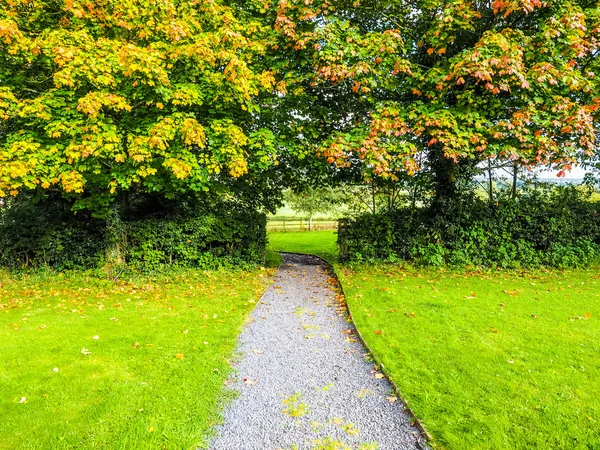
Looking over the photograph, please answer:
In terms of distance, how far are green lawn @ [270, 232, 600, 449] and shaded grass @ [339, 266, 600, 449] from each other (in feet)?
0.04

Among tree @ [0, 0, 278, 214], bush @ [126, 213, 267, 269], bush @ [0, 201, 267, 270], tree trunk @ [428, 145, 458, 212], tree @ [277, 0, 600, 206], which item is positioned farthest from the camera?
tree trunk @ [428, 145, 458, 212]

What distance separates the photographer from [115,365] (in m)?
5.15

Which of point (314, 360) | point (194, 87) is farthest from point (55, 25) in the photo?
point (314, 360)

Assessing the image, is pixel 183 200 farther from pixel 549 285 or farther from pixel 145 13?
pixel 549 285

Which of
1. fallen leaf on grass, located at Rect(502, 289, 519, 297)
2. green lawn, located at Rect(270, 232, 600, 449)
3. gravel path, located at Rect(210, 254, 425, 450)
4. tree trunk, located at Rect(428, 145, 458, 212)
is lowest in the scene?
gravel path, located at Rect(210, 254, 425, 450)

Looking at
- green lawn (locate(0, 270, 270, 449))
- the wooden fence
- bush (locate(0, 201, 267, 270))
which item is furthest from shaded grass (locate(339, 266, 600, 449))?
the wooden fence

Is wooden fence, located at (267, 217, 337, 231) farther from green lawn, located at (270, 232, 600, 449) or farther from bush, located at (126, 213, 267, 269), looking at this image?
green lawn, located at (270, 232, 600, 449)

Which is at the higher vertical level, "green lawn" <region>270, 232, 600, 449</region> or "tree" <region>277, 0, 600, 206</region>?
"tree" <region>277, 0, 600, 206</region>

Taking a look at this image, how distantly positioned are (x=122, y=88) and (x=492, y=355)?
32.9ft

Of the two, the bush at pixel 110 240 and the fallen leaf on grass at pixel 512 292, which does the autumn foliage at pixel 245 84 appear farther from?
the fallen leaf on grass at pixel 512 292

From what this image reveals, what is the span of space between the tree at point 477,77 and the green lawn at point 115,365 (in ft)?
18.3

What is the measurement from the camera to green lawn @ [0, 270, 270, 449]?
365cm

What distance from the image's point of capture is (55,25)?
9.47 meters

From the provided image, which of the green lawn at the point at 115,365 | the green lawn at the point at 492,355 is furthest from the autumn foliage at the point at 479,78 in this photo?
the green lawn at the point at 115,365
